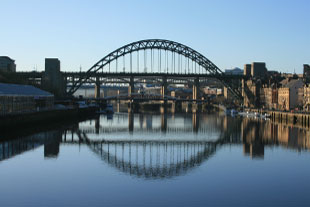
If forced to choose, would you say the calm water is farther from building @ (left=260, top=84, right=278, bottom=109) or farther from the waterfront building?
building @ (left=260, top=84, right=278, bottom=109)

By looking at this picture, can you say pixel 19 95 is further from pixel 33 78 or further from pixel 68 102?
pixel 33 78

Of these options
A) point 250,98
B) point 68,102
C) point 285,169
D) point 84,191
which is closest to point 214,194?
point 84,191

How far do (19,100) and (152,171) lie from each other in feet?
99.4

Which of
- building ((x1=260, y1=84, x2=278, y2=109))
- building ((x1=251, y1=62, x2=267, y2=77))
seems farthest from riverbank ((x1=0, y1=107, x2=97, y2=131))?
building ((x1=251, y1=62, x2=267, y2=77))

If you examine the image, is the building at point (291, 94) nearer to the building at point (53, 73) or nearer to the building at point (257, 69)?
the building at point (257, 69)

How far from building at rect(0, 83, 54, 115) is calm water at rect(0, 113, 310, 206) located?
5.13 m

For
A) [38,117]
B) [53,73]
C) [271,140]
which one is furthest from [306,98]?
[53,73]

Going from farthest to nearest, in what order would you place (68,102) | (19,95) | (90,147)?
(68,102)
(19,95)
(90,147)

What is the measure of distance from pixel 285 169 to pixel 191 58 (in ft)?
285

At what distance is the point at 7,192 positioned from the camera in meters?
22.8

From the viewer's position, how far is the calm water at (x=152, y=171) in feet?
72.9

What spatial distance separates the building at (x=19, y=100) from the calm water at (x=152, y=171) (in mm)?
5134

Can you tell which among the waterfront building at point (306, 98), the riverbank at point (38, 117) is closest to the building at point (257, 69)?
the waterfront building at point (306, 98)

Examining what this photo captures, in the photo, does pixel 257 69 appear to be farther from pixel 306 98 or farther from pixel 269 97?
pixel 306 98
